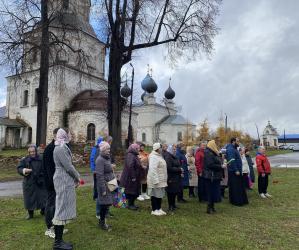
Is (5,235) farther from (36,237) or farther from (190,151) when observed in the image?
(190,151)

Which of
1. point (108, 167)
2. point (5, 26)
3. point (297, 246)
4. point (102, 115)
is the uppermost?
point (5, 26)

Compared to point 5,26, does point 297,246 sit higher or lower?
lower

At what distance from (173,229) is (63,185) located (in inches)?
105

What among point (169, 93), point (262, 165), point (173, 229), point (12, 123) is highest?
point (169, 93)

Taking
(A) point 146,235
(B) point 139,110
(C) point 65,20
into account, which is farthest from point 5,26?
(B) point 139,110

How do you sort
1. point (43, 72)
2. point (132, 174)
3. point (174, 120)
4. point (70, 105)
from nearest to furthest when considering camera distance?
1. point (132, 174)
2. point (43, 72)
3. point (70, 105)
4. point (174, 120)

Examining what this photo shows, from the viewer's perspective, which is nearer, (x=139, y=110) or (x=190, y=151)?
(x=190, y=151)

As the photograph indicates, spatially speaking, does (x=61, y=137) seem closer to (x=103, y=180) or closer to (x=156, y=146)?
(x=103, y=180)

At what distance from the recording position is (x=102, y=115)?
39.8 meters

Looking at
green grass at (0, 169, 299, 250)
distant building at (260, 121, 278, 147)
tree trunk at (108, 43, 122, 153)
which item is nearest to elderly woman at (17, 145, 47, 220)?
green grass at (0, 169, 299, 250)

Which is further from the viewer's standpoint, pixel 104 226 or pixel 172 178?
pixel 172 178

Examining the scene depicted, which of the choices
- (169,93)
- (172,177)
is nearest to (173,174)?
(172,177)

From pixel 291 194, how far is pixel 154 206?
18.5 feet

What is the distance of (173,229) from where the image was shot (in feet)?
22.6
